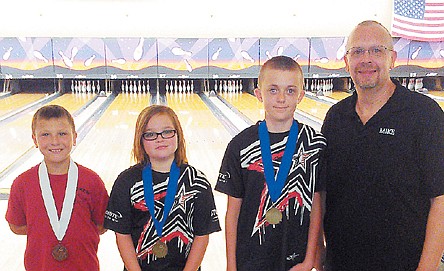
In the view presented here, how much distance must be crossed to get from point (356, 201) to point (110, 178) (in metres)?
2.57

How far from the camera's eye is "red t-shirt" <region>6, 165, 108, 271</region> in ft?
5.15

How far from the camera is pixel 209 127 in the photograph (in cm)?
555

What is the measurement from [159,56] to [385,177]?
731cm

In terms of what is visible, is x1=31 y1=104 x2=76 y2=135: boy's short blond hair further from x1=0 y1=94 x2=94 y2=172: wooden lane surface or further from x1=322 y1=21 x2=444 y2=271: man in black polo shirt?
x1=0 y1=94 x2=94 y2=172: wooden lane surface

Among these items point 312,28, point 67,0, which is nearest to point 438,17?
point 312,28

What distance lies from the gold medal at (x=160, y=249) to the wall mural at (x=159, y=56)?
712 cm

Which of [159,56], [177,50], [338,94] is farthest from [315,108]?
[159,56]

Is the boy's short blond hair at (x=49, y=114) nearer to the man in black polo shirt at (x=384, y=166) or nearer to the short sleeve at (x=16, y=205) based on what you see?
the short sleeve at (x=16, y=205)

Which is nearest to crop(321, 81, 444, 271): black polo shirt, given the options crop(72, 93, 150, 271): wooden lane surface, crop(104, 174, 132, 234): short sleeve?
crop(104, 174, 132, 234): short sleeve

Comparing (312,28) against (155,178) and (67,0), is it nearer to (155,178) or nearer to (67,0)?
(67,0)

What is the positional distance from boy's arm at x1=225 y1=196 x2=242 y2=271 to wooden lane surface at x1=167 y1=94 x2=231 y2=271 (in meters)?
0.82

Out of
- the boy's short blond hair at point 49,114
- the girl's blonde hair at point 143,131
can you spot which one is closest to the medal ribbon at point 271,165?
the girl's blonde hair at point 143,131

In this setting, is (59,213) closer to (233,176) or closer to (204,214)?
(204,214)

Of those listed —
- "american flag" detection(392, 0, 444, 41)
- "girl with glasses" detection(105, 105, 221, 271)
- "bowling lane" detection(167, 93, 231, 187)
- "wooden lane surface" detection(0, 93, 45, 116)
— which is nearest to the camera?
"girl with glasses" detection(105, 105, 221, 271)
